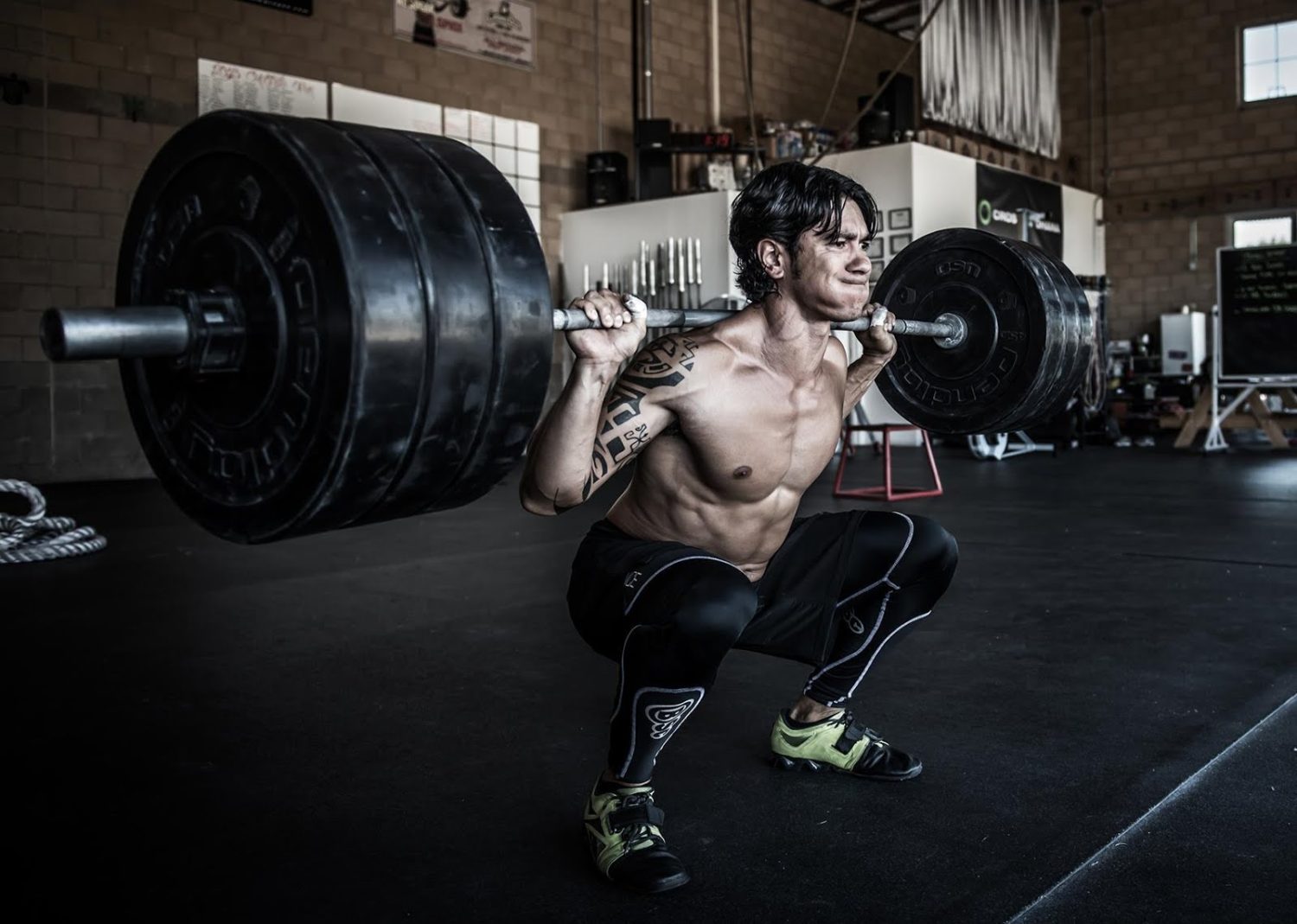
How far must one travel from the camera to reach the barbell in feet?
3.67

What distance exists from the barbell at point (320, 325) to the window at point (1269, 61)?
10892mm

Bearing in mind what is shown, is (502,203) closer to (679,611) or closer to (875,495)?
(679,611)

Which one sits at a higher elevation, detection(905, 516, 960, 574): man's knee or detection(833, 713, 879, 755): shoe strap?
detection(905, 516, 960, 574): man's knee

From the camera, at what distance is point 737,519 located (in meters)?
1.62

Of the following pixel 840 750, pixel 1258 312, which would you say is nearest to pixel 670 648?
pixel 840 750

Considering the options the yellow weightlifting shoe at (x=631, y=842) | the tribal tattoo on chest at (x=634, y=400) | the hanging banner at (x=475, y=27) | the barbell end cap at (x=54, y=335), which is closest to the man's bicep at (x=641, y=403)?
the tribal tattoo on chest at (x=634, y=400)

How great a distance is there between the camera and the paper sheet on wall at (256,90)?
6473 millimetres

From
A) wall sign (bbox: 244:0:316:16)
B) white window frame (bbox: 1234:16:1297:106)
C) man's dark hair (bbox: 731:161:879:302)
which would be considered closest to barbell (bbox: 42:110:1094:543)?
man's dark hair (bbox: 731:161:879:302)

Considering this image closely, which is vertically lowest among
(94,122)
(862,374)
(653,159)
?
(862,374)

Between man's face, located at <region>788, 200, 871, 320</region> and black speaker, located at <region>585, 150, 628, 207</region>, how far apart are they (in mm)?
6837

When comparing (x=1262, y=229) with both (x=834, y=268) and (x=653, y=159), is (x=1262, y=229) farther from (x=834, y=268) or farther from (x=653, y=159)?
(x=834, y=268)

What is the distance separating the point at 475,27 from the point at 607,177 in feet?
4.51

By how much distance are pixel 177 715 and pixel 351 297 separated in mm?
1214

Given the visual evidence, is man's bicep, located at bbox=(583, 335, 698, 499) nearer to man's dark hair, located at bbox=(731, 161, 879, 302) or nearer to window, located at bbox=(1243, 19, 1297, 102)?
man's dark hair, located at bbox=(731, 161, 879, 302)
